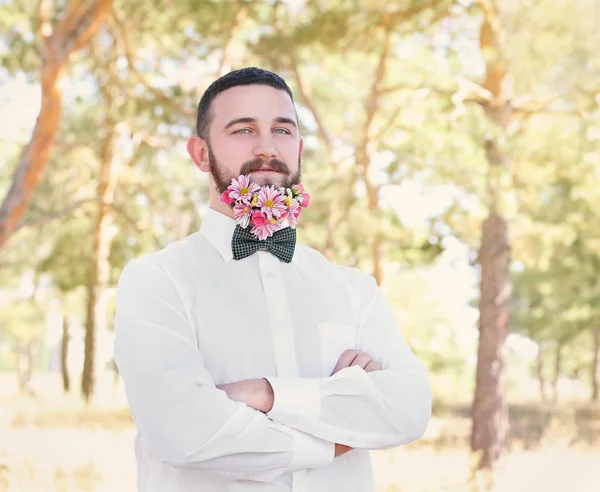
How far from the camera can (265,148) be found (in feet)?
8.45

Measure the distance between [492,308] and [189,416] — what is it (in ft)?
32.0

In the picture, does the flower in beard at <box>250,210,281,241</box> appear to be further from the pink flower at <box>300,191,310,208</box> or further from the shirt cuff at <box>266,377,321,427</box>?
the shirt cuff at <box>266,377,321,427</box>

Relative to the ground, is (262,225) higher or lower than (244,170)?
lower

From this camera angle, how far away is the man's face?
259 centimetres

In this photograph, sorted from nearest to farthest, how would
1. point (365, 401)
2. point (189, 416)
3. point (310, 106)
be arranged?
1. point (189, 416)
2. point (365, 401)
3. point (310, 106)

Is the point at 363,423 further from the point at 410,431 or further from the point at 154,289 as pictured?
the point at 154,289

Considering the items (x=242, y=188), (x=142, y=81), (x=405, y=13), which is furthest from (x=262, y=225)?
(x=142, y=81)

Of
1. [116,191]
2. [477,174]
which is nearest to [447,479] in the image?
[477,174]

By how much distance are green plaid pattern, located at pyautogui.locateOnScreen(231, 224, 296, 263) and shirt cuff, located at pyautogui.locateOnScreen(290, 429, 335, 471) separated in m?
0.66

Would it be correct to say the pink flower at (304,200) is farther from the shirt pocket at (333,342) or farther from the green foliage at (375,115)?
the green foliage at (375,115)

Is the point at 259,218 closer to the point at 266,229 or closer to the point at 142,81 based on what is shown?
the point at 266,229

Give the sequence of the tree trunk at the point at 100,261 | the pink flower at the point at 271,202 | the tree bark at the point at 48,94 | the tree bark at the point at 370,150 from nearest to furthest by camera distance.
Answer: the pink flower at the point at 271,202
the tree bark at the point at 48,94
the tree bark at the point at 370,150
the tree trunk at the point at 100,261

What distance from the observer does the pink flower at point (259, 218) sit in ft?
8.41

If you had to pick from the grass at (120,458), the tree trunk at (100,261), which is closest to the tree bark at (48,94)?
the grass at (120,458)
